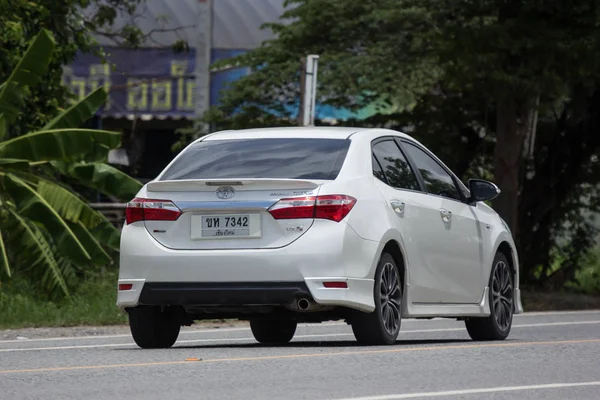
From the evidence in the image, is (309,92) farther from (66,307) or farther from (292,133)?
(292,133)

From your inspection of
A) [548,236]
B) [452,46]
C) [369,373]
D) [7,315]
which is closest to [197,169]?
[369,373]

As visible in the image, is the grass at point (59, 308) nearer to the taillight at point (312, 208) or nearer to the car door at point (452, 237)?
the car door at point (452, 237)

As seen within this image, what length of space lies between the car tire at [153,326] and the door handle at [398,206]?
181cm

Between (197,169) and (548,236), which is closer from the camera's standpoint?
(197,169)

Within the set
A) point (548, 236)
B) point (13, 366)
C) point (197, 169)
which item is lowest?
point (548, 236)

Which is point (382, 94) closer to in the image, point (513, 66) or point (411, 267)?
point (513, 66)

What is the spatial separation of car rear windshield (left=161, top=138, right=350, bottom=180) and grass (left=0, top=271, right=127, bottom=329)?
4.74 metres

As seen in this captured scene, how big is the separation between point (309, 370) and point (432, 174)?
3.51m

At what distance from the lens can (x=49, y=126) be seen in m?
18.5

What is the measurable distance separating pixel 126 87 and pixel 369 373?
→ 81.6ft

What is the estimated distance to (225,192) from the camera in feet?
34.0

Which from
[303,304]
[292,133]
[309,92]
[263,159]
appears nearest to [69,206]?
[309,92]

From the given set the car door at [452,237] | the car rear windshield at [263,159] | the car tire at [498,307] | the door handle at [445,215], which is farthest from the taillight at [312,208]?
the car tire at [498,307]

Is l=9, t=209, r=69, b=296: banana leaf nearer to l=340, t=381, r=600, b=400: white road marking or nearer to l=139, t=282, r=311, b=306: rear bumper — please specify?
l=139, t=282, r=311, b=306: rear bumper
